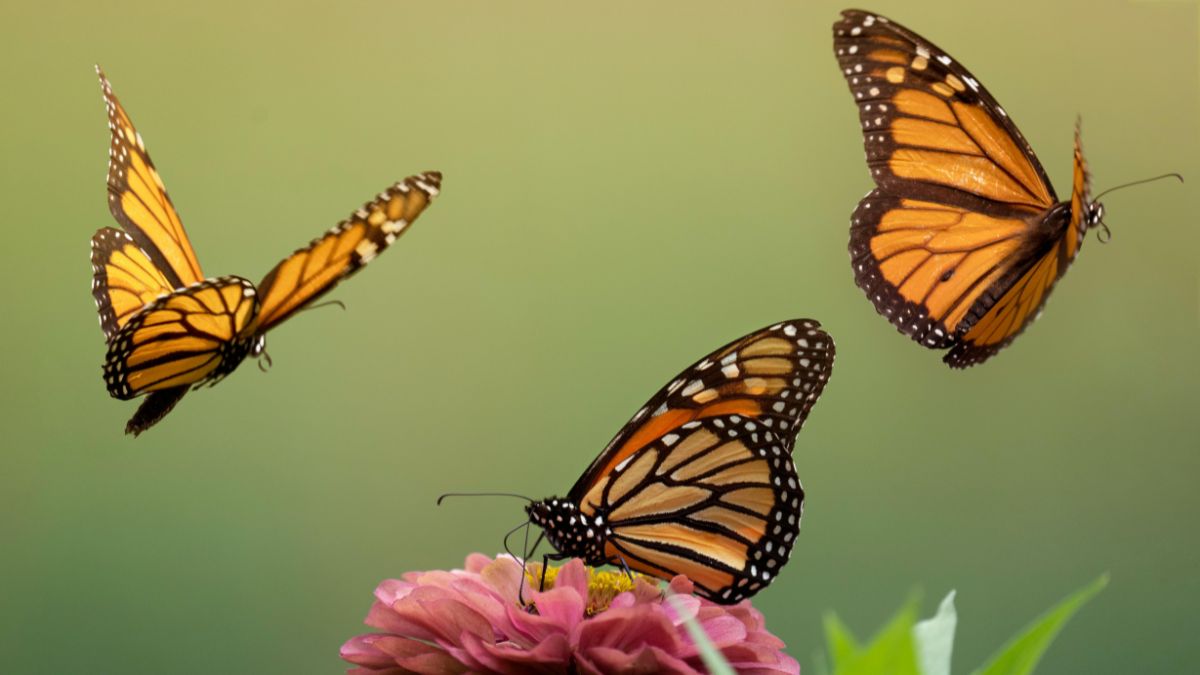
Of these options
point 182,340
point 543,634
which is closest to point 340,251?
point 182,340

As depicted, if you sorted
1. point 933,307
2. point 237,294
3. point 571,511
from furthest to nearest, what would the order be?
point 933,307, point 237,294, point 571,511

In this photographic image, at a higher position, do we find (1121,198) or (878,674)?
(1121,198)

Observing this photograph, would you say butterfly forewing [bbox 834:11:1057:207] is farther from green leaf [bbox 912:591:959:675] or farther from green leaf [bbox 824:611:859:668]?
green leaf [bbox 824:611:859:668]

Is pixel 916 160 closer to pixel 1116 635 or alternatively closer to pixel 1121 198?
pixel 1121 198

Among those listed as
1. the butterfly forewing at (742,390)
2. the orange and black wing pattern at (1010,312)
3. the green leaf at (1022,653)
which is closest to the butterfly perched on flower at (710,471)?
the butterfly forewing at (742,390)

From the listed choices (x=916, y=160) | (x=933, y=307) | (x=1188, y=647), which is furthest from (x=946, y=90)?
(x=1188, y=647)

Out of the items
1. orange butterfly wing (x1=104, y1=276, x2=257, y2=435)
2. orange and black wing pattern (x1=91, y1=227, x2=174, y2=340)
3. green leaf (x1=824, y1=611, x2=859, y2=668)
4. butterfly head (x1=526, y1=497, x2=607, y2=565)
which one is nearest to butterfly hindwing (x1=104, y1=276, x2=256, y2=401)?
orange butterfly wing (x1=104, y1=276, x2=257, y2=435)

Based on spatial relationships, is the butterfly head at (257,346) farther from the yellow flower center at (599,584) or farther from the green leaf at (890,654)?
the green leaf at (890,654)
